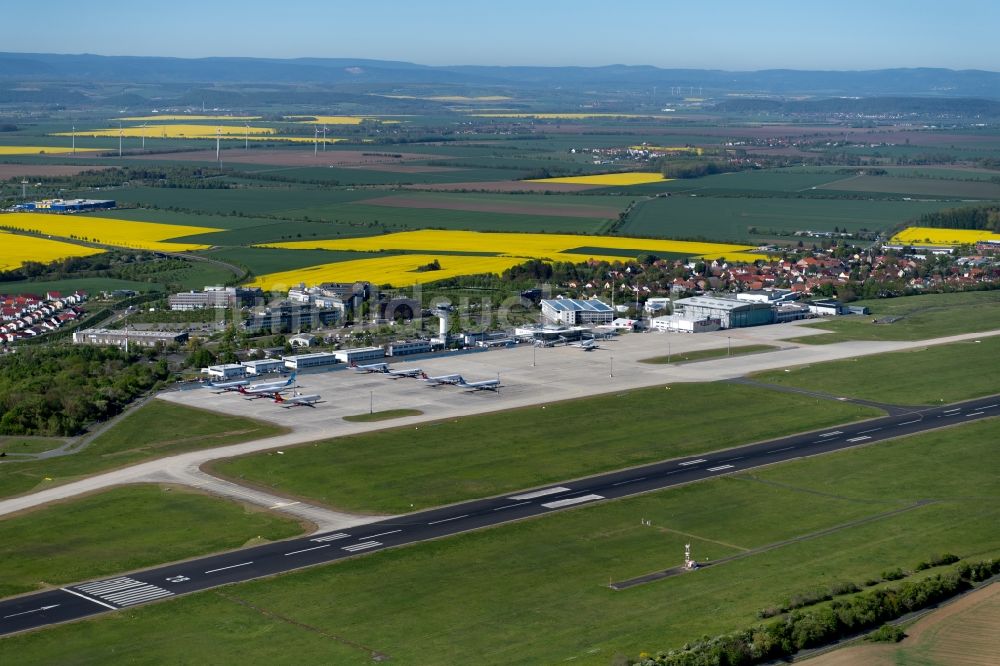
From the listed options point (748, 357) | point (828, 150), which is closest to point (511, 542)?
point (748, 357)

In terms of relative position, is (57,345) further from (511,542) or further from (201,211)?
(201,211)

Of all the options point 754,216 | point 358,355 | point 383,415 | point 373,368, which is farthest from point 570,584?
point 754,216

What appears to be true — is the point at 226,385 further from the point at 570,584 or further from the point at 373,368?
the point at 570,584

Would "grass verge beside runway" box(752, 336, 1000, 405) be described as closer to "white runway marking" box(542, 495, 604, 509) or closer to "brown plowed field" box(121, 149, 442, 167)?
"white runway marking" box(542, 495, 604, 509)

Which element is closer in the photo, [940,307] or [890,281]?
[940,307]

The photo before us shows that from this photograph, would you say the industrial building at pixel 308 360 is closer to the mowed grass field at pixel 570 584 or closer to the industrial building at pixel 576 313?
the industrial building at pixel 576 313

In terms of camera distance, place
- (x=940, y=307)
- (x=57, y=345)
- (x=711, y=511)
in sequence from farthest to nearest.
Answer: (x=940, y=307) → (x=57, y=345) → (x=711, y=511)
